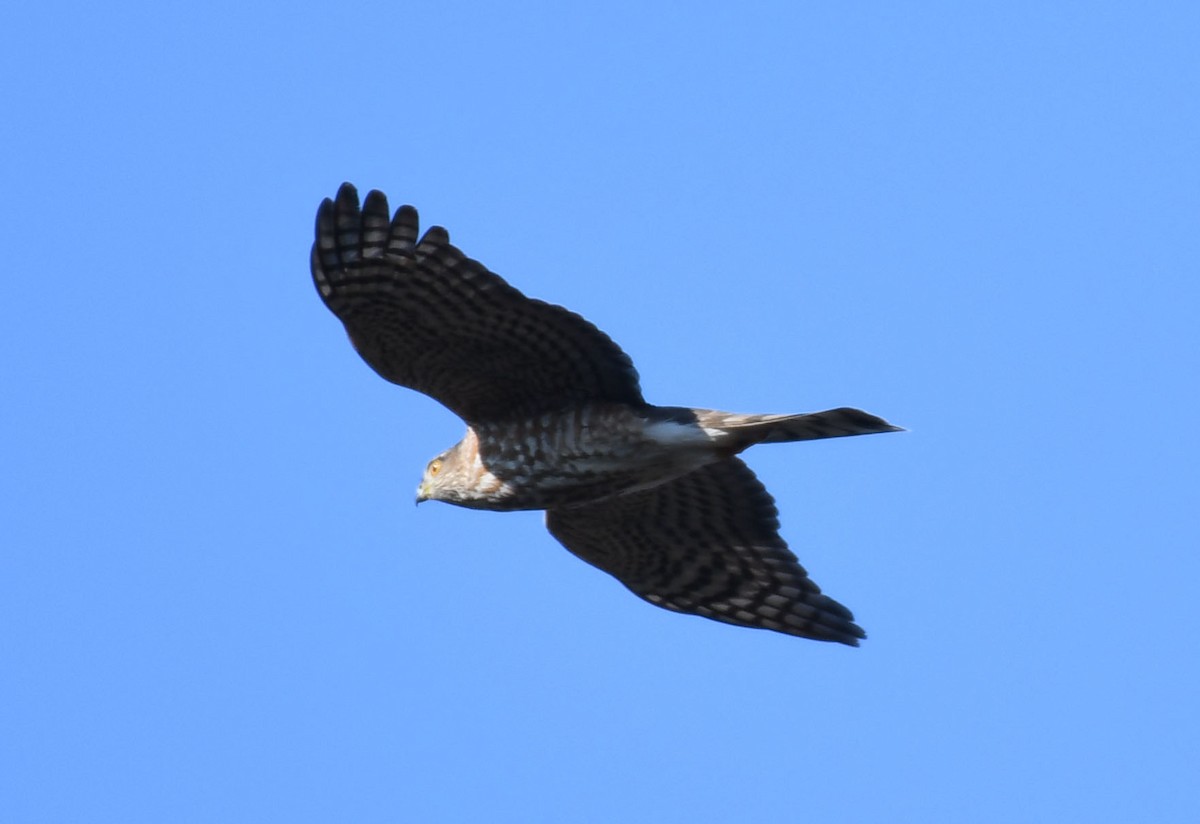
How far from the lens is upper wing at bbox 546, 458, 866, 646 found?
12.7 m

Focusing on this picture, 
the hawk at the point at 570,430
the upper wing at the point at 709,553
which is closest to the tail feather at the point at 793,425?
the hawk at the point at 570,430

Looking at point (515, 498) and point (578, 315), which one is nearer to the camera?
point (578, 315)

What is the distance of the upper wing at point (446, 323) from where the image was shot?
35.2 ft

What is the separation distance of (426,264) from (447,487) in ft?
5.89

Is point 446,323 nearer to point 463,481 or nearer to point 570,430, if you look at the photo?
point 570,430

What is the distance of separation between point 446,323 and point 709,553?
296cm

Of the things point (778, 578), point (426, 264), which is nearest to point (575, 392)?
point (426, 264)

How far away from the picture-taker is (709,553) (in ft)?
42.8

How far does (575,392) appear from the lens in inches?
449

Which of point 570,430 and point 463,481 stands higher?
point 570,430

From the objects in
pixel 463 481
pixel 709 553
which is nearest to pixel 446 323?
pixel 463 481

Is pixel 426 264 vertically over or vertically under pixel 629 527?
over

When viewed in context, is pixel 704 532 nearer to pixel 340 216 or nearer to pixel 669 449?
pixel 669 449

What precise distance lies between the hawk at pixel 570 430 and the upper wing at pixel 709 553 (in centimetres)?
1
